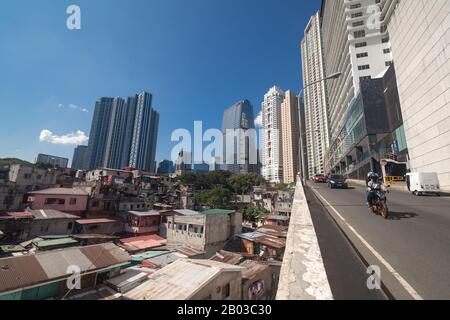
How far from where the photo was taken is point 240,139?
107500 mm

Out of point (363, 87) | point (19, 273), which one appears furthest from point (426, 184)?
point (363, 87)

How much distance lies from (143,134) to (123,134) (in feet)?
34.8

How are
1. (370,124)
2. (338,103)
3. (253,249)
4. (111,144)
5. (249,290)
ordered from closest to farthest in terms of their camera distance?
(249,290)
(253,249)
(370,124)
(338,103)
(111,144)

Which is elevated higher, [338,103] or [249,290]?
[338,103]

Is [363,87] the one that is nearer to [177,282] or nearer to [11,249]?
[177,282]

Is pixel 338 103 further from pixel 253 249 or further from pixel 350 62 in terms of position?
pixel 253 249

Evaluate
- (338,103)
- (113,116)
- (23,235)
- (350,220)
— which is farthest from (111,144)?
(350,220)

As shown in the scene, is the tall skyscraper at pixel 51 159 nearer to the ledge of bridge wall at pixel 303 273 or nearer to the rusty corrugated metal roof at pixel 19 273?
the rusty corrugated metal roof at pixel 19 273

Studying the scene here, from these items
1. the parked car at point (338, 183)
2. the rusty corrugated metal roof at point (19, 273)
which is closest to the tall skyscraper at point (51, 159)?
the rusty corrugated metal roof at point (19, 273)

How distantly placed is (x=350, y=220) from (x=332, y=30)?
3368 inches

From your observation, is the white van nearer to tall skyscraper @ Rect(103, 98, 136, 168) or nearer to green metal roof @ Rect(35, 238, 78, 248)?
green metal roof @ Rect(35, 238, 78, 248)

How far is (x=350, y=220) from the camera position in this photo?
21.7ft

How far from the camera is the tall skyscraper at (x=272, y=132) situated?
181 feet

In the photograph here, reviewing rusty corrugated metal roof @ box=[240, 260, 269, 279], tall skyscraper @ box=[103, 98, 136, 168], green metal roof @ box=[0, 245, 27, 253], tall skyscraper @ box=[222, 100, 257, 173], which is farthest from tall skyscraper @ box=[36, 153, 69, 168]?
rusty corrugated metal roof @ box=[240, 260, 269, 279]
